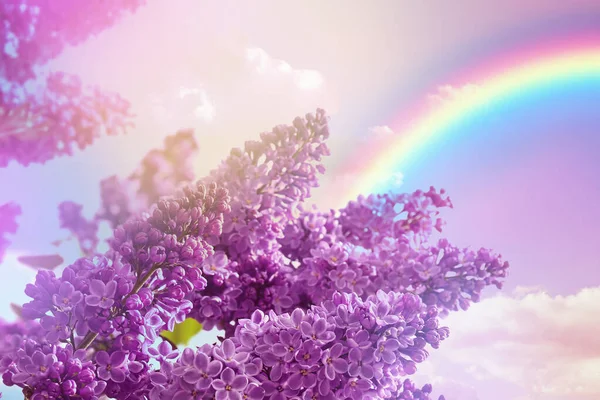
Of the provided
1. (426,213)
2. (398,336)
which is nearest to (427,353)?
(398,336)

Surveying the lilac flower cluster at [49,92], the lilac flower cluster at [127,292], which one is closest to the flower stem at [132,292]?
the lilac flower cluster at [127,292]

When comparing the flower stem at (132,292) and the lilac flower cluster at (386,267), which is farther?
the lilac flower cluster at (386,267)

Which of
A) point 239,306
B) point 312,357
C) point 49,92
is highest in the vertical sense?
point 49,92

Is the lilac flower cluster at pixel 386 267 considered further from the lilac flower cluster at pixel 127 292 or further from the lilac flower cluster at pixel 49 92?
the lilac flower cluster at pixel 49 92

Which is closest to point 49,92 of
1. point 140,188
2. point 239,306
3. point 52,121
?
point 52,121

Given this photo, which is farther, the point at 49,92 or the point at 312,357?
the point at 49,92

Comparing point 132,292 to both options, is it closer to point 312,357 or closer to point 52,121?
point 312,357

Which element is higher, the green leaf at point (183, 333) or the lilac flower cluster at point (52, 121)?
the lilac flower cluster at point (52, 121)
